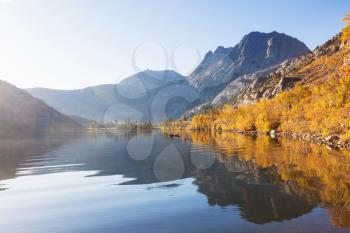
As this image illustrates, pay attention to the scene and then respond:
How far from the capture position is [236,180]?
1778 inches

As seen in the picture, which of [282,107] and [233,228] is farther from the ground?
[282,107]

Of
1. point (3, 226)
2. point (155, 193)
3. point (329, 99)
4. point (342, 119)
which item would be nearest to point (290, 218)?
point (155, 193)

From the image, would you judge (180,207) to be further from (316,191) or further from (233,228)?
(316,191)

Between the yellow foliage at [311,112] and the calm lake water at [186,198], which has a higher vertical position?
the yellow foliage at [311,112]

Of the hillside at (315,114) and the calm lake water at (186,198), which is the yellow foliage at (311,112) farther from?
the calm lake water at (186,198)

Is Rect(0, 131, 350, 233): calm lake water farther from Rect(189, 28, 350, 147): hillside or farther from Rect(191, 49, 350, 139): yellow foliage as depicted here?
Rect(191, 49, 350, 139): yellow foliage

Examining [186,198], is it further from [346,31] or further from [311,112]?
[311,112]

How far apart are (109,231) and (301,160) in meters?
41.9

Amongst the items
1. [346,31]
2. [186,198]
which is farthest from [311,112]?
[186,198]

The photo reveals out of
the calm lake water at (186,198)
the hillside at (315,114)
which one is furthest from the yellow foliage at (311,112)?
the calm lake water at (186,198)

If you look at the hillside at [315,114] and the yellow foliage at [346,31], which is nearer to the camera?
the yellow foliage at [346,31]

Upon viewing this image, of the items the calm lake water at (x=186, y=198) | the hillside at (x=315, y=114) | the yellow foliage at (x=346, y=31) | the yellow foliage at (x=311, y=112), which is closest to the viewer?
the calm lake water at (x=186, y=198)

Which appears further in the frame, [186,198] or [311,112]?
[311,112]

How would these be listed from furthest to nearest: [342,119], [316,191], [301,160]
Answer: [342,119] < [301,160] < [316,191]
